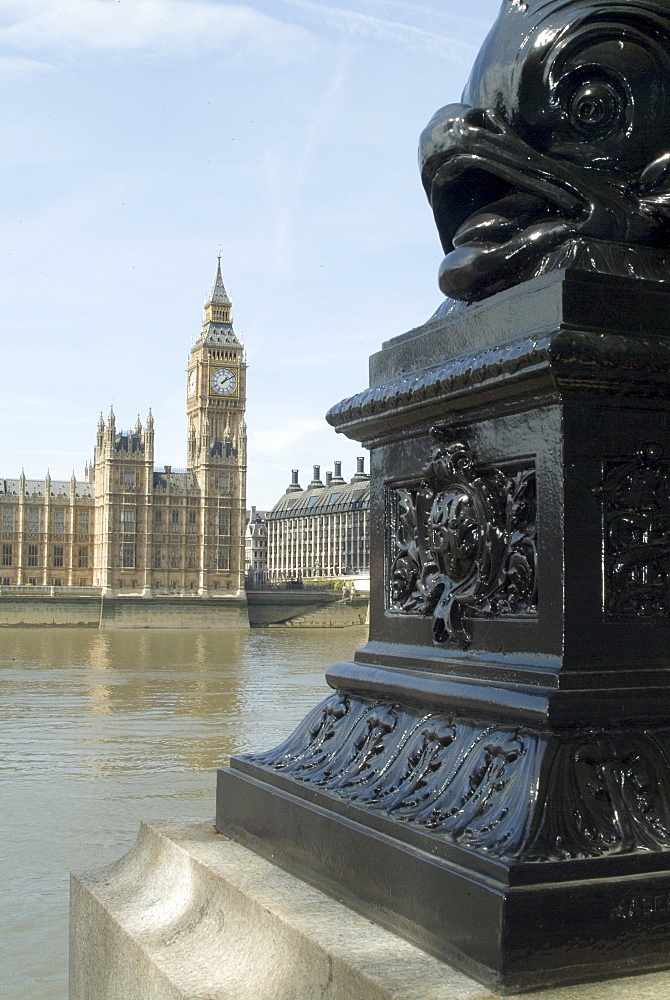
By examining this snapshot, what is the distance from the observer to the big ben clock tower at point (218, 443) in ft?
260

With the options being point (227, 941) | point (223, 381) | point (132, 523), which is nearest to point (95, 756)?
point (227, 941)

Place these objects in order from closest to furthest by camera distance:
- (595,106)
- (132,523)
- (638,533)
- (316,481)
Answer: (638,533) → (595,106) → (132,523) → (316,481)

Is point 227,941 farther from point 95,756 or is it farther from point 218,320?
point 218,320

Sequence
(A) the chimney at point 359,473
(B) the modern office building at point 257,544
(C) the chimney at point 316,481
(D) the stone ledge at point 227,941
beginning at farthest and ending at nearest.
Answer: (B) the modern office building at point 257,544, (C) the chimney at point 316,481, (A) the chimney at point 359,473, (D) the stone ledge at point 227,941

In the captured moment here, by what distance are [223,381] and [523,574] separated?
87.6 metres

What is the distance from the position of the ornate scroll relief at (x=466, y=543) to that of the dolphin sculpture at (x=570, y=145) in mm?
379

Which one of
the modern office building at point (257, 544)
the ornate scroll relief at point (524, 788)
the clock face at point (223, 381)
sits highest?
the clock face at point (223, 381)

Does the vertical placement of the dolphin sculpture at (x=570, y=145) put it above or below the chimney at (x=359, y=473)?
below

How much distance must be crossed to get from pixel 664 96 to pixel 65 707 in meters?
13.7

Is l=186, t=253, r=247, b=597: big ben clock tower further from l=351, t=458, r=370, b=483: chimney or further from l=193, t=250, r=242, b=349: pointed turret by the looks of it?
l=351, t=458, r=370, b=483: chimney

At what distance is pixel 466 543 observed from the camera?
181 centimetres

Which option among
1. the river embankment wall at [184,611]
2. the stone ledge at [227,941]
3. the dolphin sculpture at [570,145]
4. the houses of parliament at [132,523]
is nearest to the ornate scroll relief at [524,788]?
the stone ledge at [227,941]

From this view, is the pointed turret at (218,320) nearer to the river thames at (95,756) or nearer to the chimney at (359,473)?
the chimney at (359,473)

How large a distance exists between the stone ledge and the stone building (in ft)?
298
